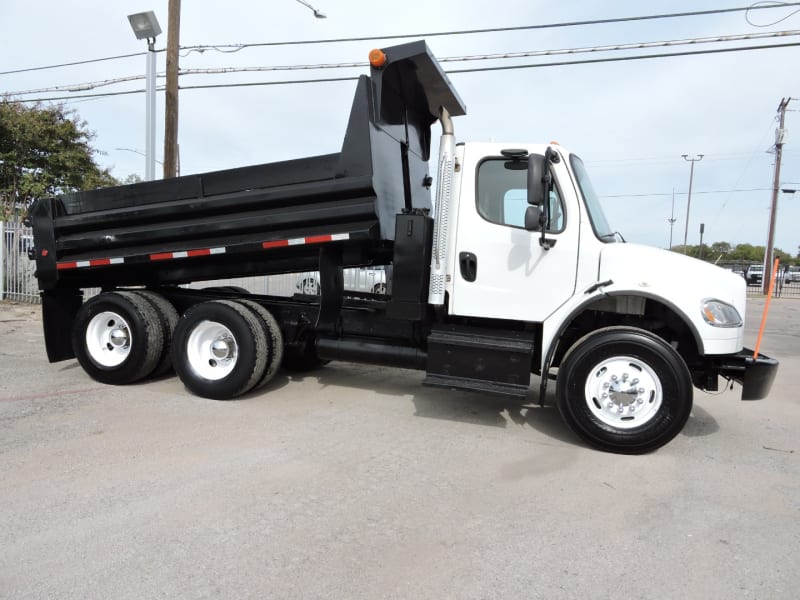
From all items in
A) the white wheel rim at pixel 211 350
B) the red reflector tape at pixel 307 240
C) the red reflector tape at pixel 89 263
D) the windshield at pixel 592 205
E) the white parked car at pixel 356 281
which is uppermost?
the windshield at pixel 592 205

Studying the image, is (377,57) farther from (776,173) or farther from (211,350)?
(776,173)

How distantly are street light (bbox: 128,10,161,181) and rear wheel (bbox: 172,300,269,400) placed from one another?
705cm

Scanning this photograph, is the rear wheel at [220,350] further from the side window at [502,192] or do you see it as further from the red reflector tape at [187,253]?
the side window at [502,192]

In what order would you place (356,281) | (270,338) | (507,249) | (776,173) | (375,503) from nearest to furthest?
(375,503), (507,249), (270,338), (356,281), (776,173)

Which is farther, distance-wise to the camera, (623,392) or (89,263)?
(89,263)

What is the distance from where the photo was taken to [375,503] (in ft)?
11.0

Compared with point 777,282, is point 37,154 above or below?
above

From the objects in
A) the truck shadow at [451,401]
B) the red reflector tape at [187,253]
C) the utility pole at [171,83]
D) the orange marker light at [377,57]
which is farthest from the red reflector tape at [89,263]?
the utility pole at [171,83]

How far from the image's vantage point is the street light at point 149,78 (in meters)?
11.3

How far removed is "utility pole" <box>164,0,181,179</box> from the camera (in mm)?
11367

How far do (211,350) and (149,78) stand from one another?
8450mm

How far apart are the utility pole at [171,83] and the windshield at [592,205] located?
9.31 m

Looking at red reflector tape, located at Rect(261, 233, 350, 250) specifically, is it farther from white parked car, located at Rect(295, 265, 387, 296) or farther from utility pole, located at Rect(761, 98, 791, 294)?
utility pole, located at Rect(761, 98, 791, 294)

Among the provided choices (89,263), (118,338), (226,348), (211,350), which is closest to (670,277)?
(226,348)
